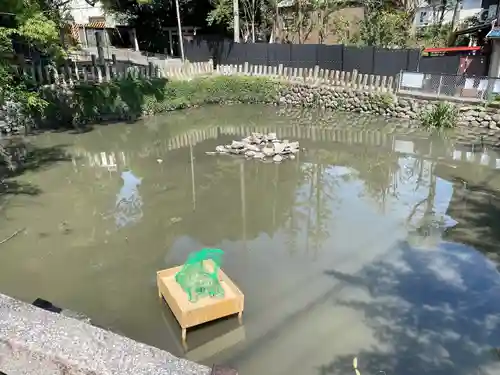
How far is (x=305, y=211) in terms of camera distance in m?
8.53

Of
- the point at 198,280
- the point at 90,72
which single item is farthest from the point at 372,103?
the point at 198,280

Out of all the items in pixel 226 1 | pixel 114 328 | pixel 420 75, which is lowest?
pixel 114 328

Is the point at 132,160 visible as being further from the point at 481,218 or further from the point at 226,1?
the point at 226,1

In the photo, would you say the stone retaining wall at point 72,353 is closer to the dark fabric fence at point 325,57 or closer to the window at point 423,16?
the dark fabric fence at point 325,57

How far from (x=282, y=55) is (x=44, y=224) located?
50.5 ft

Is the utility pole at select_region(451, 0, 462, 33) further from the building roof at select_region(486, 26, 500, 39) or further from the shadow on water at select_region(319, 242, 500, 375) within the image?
the shadow on water at select_region(319, 242, 500, 375)

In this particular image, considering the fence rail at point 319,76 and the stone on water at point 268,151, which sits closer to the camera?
the stone on water at point 268,151

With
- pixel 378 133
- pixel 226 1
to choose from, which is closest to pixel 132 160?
pixel 378 133

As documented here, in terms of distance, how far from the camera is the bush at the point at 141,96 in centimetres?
1460

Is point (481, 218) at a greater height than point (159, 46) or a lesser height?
lesser

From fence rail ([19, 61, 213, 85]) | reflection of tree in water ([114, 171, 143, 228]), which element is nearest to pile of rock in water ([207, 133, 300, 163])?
reflection of tree in water ([114, 171, 143, 228])

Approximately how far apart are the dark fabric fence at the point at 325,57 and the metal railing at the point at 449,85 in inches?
41.4

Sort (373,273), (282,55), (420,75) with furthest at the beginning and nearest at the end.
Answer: (282,55), (420,75), (373,273)

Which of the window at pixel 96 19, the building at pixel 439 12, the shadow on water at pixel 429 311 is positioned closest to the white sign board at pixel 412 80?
the shadow on water at pixel 429 311
